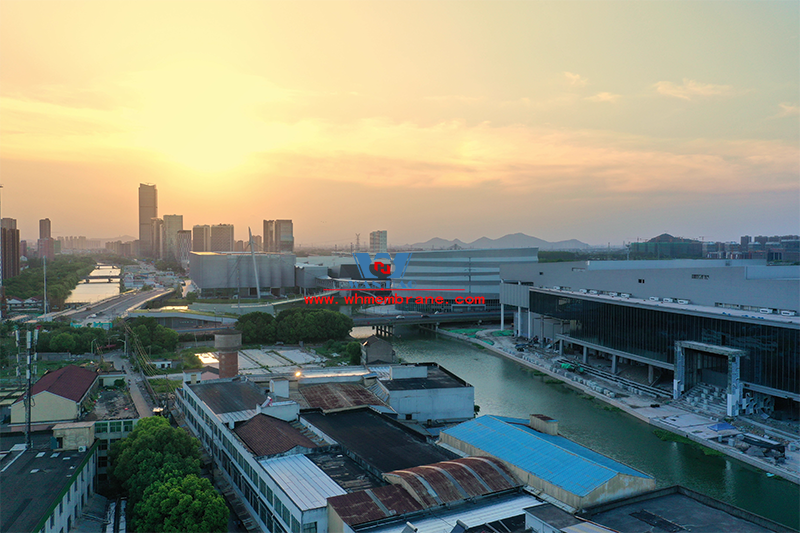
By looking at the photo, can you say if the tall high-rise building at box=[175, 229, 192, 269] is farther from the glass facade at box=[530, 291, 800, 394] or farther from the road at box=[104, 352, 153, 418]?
the glass facade at box=[530, 291, 800, 394]

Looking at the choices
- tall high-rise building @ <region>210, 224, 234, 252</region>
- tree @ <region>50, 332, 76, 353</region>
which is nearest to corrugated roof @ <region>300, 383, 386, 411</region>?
tree @ <region>50, 332, 76, 353</region>

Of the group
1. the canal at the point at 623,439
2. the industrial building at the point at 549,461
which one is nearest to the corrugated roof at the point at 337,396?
the industrial building at the point at 549,461

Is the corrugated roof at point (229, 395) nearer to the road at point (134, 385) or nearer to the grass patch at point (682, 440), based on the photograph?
the road at point (134, 385)

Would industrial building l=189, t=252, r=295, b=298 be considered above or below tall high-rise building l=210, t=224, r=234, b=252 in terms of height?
below

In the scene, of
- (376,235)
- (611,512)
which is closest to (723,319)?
(611,512)

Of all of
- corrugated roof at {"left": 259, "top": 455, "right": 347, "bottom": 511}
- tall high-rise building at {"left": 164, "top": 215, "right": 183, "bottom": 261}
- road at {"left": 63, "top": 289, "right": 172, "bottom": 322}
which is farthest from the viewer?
tall high-rise building at {"left": 164, "top": 215, "right": 183, "bottom": 261}
